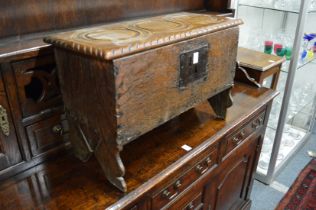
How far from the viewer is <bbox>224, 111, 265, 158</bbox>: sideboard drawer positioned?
121 cm

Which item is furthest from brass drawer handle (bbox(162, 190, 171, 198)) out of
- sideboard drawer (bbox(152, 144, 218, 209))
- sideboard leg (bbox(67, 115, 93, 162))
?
sideboard leg (bbox(67, 115, 93, 162))

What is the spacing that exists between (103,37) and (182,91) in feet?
0.96

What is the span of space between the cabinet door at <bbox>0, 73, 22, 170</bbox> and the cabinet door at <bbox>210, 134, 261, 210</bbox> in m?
0.78

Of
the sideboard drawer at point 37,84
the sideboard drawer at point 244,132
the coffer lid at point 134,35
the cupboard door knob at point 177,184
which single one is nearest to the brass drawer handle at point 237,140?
the sideboard drawer at point 244,132

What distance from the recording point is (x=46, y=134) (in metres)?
0.94

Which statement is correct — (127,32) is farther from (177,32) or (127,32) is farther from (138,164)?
(138,164)

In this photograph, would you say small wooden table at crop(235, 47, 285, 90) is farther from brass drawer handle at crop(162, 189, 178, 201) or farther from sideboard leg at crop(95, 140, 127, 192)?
sideboard leg at crop(95, 140, 127, 192)

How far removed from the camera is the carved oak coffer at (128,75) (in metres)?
0.71

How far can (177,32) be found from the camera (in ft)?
2.69

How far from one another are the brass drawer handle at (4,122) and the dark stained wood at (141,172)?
5.9 inches

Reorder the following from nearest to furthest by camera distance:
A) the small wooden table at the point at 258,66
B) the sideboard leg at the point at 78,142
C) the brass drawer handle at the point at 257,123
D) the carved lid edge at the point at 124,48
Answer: the carved lid edge at the point at 124,48 → the sideboard leg at the point at 78,142 → the brass drawer handle at the point at 257,123 → the small wooden table at the point at 258,66

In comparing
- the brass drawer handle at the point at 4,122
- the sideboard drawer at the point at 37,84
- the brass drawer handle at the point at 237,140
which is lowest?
the brass drawer handle at the point at 237,140

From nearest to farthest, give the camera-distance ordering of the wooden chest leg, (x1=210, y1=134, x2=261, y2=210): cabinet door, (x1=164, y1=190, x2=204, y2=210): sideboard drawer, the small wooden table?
(x1=164, y1=190, x2=204, y2=210): sideboard drawer
the wooden chest leg
(x1=210, y1=134, x2=261, y2=210): cabinet door
the small wooden table

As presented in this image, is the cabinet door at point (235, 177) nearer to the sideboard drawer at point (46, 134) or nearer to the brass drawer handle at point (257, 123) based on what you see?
the brass drawer handle at point (257, 123)
